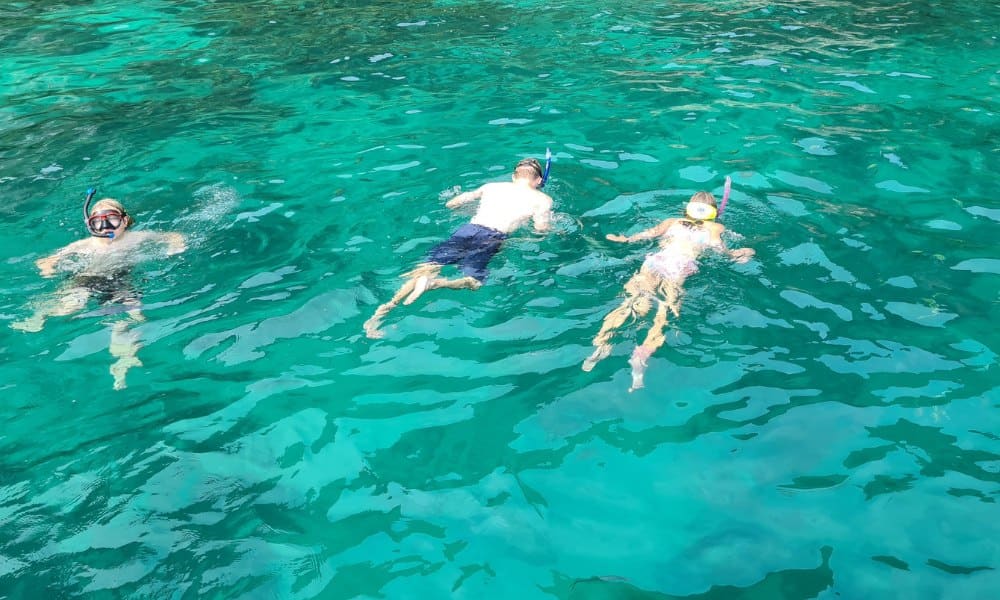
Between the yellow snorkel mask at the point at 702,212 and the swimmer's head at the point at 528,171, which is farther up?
the swimmer's head at the point at 528,171

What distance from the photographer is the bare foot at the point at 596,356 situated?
19.0 feet

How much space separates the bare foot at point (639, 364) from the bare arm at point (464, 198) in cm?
312

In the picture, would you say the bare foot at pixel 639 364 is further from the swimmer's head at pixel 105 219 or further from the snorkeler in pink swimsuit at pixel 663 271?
the swimmer's head at pixel 105 219

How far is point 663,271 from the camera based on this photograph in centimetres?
663

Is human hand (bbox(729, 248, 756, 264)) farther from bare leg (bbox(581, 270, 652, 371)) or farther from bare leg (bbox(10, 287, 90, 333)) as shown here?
bare leg (bbox(10, 287, 90, 333))

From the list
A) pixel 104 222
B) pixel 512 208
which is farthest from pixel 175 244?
pixel 512 208

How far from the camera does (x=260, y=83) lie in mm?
12398

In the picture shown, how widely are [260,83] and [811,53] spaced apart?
367 inches

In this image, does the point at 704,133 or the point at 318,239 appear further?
the point at 704,133

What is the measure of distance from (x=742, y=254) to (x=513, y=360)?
2596 mm

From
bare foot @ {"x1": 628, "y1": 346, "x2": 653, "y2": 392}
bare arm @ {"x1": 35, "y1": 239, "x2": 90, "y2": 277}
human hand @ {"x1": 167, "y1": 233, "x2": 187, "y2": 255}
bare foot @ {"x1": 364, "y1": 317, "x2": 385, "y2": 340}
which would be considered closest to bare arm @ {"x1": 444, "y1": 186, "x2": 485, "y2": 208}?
bare foot @ {"x1": 364, "y1": 317, "x2": 385, "y2": 340}

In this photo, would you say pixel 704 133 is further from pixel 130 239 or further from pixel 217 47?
pixel 217 47

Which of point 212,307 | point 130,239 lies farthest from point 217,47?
point 212,307

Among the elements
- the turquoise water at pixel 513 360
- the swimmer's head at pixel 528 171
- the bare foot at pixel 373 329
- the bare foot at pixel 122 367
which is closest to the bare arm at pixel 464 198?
the turquoise water at pixel 513 360
